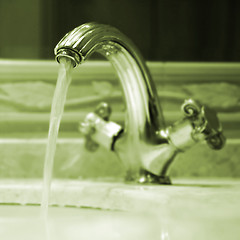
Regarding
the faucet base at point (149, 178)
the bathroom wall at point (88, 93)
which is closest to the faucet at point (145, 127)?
the faucet base at point (149, 178)

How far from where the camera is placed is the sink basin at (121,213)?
14.2 inches

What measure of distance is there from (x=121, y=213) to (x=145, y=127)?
0.13m

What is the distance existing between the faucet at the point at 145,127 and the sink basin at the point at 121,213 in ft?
0.21

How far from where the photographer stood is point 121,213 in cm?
47

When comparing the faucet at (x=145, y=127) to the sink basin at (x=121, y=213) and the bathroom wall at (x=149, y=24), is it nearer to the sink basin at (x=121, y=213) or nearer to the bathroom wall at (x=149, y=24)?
the sink basin at (x=121, y=213)

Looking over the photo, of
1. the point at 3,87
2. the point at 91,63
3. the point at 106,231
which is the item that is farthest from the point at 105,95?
the point at 106,231

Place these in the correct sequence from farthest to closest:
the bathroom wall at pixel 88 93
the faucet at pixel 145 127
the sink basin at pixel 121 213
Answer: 1. the bathroom wall at pixel 88 93
2. the faucet at pixel 145 127
3. the sink basin at pixel 121 213

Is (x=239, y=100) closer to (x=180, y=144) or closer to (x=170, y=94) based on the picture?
(x=170, y=94)

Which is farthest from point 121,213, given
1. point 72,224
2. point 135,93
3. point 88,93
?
point 88,93

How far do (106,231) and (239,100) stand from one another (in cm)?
38

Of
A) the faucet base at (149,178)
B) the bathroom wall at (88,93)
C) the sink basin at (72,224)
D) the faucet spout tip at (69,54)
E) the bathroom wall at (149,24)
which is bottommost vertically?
the sink basin at (72,224)

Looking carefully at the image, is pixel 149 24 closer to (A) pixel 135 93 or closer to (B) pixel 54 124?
(A) pixel 135 93

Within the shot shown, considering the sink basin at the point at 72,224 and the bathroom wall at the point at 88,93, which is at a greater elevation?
the bathroom wall at the point at 88,93

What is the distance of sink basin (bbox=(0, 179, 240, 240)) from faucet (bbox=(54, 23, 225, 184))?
0.07 metres
